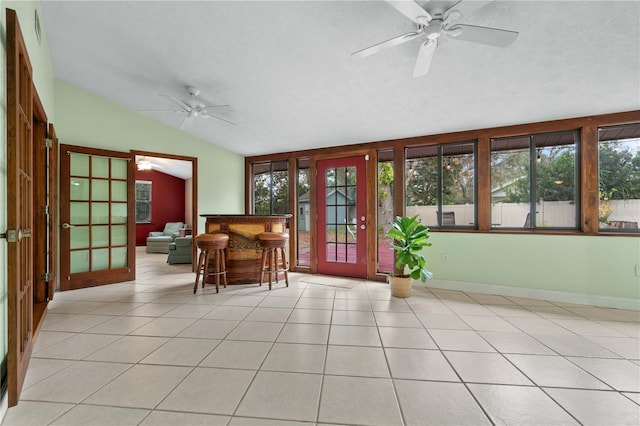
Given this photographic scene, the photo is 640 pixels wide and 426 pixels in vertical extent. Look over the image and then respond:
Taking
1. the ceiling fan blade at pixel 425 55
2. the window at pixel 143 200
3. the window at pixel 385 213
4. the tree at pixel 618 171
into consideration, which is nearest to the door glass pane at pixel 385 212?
the window at pixel 385 213

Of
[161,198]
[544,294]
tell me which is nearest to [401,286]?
[544,294]

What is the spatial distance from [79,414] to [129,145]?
13.6 feet

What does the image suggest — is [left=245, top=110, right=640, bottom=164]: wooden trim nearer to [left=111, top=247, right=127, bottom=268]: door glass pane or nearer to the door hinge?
[left=111, top=247, right=127, bottom=268]: door glass pane

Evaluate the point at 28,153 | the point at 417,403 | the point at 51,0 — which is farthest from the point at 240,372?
the point at 51,0

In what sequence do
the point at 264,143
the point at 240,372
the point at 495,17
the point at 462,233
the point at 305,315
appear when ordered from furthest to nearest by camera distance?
the point at 264,143 < the point at 462,233 < the point at 305,315 < the point at 495,17 < the point at 240,372

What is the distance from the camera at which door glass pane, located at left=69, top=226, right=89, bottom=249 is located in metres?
3.97

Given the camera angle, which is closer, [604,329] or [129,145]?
[604,329]

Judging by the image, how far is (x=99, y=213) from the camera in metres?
4.21

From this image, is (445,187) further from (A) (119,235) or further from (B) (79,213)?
(B) (79,213)

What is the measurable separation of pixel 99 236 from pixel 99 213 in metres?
0.34

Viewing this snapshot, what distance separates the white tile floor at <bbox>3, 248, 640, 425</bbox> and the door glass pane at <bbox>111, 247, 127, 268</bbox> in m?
1.15

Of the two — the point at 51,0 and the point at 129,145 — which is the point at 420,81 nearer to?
the point at 51,0

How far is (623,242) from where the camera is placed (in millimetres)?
3189

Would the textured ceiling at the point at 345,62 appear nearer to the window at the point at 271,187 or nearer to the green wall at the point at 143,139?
the green wall at the point at 143,139
